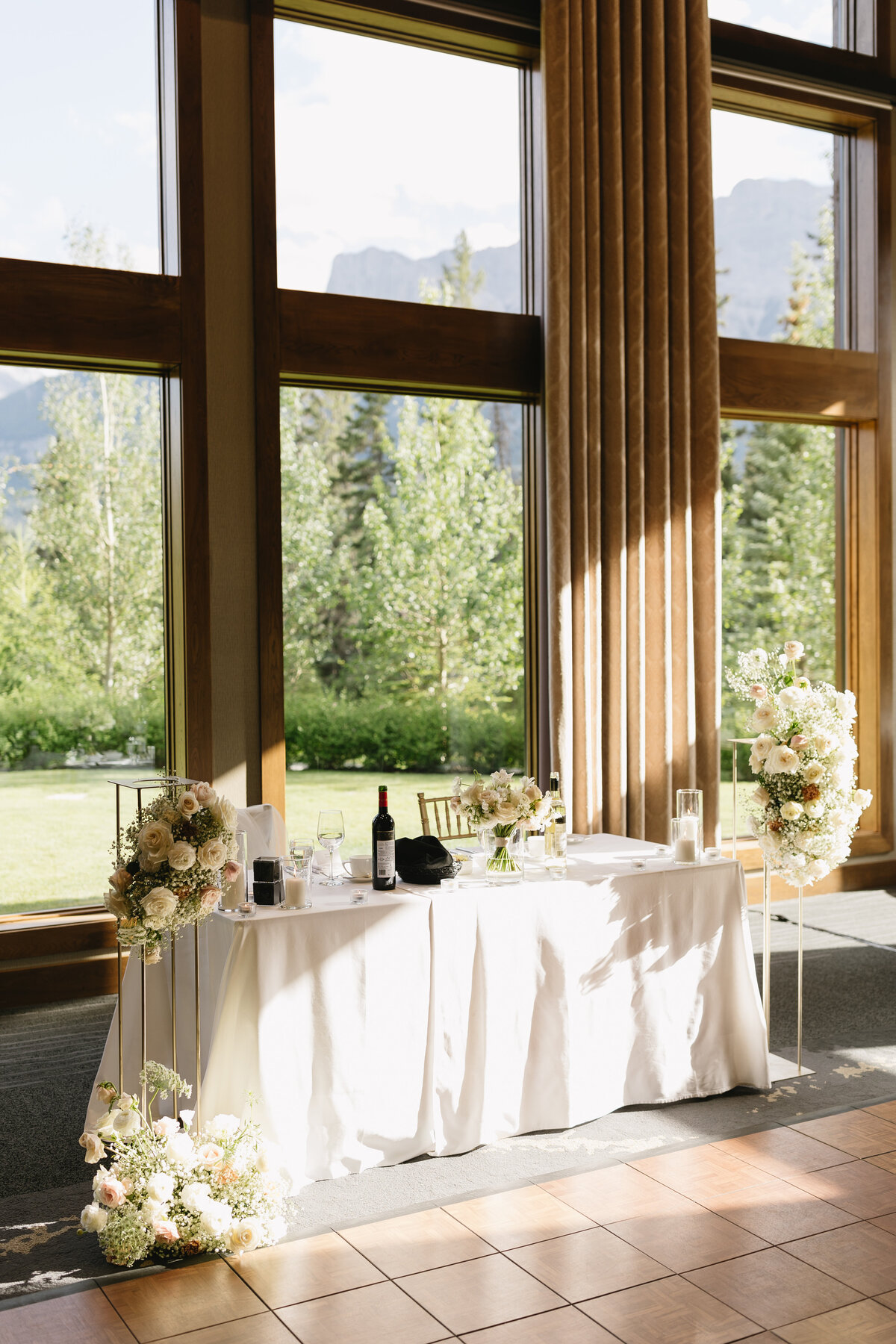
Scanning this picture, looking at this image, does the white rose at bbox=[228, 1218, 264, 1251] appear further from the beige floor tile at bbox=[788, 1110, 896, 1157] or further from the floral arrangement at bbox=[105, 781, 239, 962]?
the beige floor tile at bbox=[788, 1110, 896, 1157]

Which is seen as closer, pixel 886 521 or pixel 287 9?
pixel 287 9

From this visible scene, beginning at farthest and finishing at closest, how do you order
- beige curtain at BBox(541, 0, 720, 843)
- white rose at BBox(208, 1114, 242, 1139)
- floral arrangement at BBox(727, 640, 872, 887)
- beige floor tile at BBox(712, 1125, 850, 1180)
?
beige curtain at BBox(541, 0, 720, 843) → floral arrangement at BBox(727, 640, 872, 887) → beige floor tile at BBox(712, 1125, 850, 1180) → white rose at BBox(208, 1114, 242, 1139)

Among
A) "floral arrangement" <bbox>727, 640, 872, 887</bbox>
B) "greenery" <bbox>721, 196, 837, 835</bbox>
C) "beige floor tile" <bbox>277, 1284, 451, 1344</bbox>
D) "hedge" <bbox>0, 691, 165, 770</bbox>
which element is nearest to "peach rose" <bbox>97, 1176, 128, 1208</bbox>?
"beige floor tile" <bbox>277, 1284, 451, 1344</bbox>

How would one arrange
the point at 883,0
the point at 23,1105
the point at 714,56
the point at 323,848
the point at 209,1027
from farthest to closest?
the point at 883,0 < the point at 714,56 < the point at 23,1105 < the point at 323,848 < the point at 209,1027

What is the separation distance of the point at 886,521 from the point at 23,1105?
19.3 ft

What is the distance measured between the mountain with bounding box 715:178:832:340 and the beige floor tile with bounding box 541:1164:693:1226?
5170mm

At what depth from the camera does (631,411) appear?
20.7 ft

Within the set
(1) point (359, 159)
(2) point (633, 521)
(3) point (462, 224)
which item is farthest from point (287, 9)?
(2) point (633, 521)

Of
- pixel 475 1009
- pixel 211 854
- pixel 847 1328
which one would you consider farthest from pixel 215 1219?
pixel 847 1328

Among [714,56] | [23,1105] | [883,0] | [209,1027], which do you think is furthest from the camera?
[883,0]

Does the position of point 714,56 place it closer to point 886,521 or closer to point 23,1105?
point 886,521

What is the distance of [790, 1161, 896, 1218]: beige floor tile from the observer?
3.24 metres

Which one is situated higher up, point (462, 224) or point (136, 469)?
point (462, 224)

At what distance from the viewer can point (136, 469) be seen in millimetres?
5516
